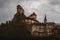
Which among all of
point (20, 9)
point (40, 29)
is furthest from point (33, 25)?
point (20, 9)

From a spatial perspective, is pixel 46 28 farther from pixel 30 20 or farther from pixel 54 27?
pixel 30 20

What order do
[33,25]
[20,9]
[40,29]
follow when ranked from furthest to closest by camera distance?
[20,9] → [40,29] → [33,25]

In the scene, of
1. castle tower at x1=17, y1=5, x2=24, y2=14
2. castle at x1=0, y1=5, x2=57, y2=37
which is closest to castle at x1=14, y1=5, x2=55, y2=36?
castle at x1=0, y1=5, x2=57, y2=37

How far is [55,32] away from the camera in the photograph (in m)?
64.1

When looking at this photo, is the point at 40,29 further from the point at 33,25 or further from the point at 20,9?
the point at 20,9

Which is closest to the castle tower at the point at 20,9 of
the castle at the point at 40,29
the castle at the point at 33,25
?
the castle at the point at 33,25

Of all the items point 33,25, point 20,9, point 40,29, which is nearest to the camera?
point 33,25

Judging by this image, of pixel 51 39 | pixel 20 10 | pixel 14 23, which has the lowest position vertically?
pixel 51 39

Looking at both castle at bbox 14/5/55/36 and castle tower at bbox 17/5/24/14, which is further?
castle tower at bbox 17/5/24/14

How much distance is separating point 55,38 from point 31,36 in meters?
8.14

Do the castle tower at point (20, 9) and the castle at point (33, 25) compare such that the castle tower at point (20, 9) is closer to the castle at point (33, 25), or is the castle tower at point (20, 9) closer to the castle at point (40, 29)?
the castle at point (33, 25)

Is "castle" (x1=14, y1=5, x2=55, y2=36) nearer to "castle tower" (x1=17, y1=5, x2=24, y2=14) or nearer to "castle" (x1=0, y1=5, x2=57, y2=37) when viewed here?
"castle" (x1=0, y1=5, x2=57, y2=37)

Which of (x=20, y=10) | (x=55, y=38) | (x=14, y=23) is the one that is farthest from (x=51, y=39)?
(x=20, y=10)

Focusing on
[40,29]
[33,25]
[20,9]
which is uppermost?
[20,9]
